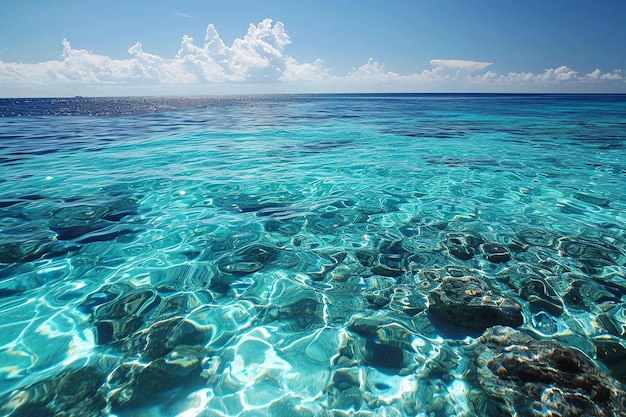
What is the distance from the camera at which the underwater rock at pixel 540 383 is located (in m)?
2.64

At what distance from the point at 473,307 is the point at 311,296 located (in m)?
2.25

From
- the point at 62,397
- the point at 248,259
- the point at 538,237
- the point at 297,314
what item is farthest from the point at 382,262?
the point at 62,397

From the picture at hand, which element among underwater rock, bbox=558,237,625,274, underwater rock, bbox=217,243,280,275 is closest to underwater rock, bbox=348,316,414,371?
underwater rock, bbox=217,243,280,275

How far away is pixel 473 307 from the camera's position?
3971 mm

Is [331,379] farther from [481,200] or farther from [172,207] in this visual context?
[481,200]

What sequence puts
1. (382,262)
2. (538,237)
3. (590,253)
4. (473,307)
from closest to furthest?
(473,307), (382,262), (590,253), (538,237)

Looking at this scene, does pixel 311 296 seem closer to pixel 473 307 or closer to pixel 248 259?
pixel 248 259

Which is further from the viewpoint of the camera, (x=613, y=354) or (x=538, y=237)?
(x=538, y=237)

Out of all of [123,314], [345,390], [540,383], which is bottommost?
[345,390]

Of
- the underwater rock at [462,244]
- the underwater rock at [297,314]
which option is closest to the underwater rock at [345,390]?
the underwater rock at [297,314]

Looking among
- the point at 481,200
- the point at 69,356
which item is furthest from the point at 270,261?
the point at 481,200

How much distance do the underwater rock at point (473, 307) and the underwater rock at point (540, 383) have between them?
489 millimetres

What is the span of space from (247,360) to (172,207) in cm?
554

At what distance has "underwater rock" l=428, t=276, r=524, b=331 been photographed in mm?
3875
